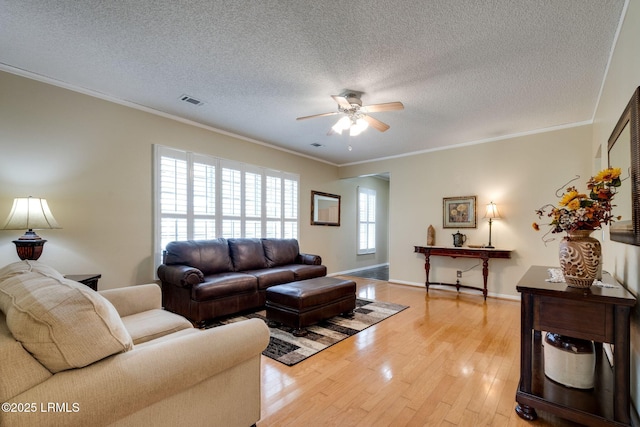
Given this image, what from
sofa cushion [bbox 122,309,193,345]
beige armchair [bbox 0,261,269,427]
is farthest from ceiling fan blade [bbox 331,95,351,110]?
sofa cushion [bbox 122,309,193,345]

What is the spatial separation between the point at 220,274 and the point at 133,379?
2920 mm

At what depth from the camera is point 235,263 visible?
14.0 feet

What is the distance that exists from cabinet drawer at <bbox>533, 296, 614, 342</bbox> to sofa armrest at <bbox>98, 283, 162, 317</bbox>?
2.77m

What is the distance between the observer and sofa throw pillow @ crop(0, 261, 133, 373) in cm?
94

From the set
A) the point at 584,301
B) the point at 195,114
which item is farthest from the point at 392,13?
the point at 195,114

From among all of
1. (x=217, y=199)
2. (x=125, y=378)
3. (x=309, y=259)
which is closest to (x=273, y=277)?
(x=309, y=259)

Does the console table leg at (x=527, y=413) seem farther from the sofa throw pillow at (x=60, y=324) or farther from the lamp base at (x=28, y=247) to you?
the lamp base at (x=28, y=247)

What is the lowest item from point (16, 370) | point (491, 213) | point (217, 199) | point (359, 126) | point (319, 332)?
point (319, 332)

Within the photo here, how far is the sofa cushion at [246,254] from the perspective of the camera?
4285 millimetres

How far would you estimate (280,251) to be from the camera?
4883mm

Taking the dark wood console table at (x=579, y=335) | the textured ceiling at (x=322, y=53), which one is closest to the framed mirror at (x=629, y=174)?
the dark wood console table at (x=579, y=335)

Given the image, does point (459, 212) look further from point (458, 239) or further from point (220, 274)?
point (220, 274)

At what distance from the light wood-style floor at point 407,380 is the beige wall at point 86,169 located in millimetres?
2450

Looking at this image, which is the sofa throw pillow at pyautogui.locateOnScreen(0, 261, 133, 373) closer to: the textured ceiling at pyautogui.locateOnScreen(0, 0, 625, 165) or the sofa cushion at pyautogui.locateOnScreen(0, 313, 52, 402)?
the sofa cushion at pyautogui.locateOnScreen(0, 313, 52, 402)
